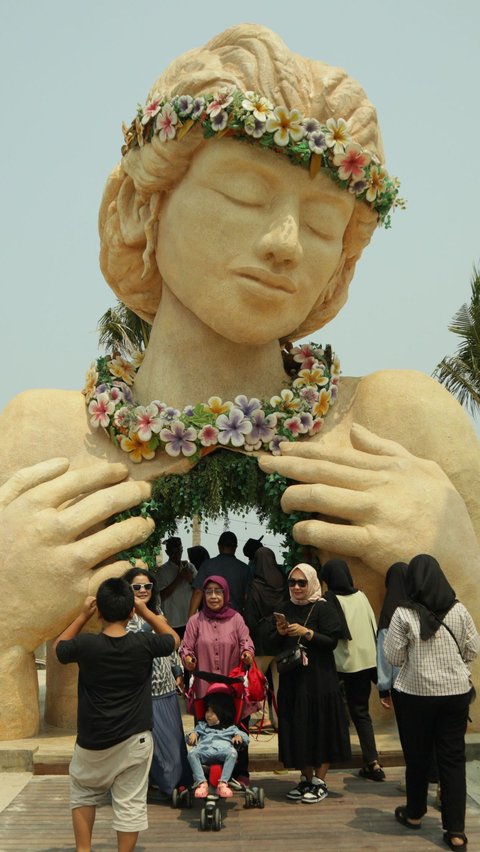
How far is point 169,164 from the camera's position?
748 cm

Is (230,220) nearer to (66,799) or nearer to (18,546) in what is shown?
(18,546)

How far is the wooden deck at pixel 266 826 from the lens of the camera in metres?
5.11

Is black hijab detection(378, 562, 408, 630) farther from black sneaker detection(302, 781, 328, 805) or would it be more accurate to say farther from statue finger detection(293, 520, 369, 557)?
black sneaker detection(302, 781, 328, 805)

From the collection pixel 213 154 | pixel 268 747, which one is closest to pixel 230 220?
pixel 213 154

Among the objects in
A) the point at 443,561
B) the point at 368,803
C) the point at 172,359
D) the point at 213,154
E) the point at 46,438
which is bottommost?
the point at 368,803

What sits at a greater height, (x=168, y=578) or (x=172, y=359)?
(x=172, y=359)

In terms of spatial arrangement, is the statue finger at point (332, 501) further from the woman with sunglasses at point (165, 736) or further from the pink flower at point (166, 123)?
the pink flower at point (166, 123)

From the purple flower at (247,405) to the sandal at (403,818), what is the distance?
3114mm

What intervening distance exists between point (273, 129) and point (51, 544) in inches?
128

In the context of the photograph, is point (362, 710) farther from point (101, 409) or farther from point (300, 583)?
point (101, 409)

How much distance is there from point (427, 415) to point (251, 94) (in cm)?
266

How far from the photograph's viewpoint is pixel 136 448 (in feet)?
25.1

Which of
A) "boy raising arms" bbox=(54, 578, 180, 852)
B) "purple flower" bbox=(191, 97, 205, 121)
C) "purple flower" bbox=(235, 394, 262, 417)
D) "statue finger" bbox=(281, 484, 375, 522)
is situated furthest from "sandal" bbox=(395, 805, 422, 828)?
"purple flower" bbox=(191, 97, 205, 121)

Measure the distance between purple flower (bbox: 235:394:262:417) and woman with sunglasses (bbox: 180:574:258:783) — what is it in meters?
1.97
